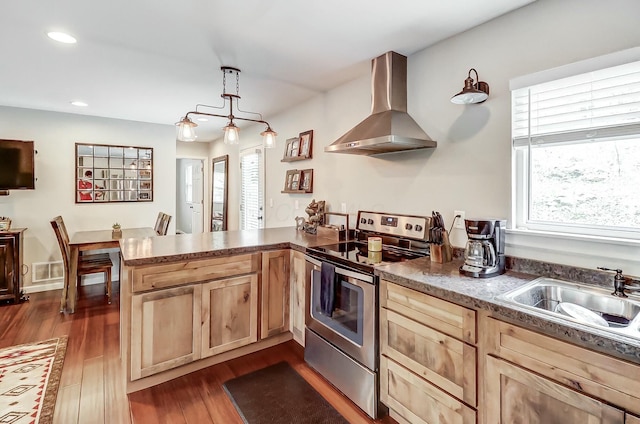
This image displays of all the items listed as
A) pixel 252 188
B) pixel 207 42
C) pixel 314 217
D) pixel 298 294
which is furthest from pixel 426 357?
pixel 252 188

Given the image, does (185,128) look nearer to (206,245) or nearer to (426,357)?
(206,245)

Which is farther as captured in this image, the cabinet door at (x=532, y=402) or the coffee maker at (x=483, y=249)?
the coffee maker at (x=483, y=249)

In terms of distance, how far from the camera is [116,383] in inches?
87.5

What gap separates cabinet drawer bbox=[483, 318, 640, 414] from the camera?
40.3 inches

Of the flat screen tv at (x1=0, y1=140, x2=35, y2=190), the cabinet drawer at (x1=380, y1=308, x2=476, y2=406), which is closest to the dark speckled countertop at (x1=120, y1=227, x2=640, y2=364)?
the cabinet drawer at (x1=380, y1=308, x2=476, y2=406)

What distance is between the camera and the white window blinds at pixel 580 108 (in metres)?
1.53

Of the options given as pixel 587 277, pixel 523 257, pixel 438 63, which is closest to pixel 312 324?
pixel 523 257

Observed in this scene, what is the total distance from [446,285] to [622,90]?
1.27m

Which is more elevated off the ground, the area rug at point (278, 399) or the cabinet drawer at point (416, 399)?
the cabinet drawer at point (416, 399)

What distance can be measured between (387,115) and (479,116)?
0.64 meters

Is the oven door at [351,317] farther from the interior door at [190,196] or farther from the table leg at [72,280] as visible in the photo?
the interior door at [190,196]

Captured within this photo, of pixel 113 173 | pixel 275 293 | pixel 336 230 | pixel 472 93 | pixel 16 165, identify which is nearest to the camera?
pixel 472 93

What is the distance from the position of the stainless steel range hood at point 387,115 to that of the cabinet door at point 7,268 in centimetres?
387

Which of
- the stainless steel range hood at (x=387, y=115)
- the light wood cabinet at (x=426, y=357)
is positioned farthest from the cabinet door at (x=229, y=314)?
the stainless steel range hood at (x=387, y=115)
